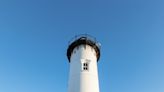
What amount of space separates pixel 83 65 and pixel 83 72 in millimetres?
1108

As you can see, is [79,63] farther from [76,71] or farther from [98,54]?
[98,54]

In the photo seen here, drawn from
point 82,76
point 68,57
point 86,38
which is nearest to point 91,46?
point 86,38

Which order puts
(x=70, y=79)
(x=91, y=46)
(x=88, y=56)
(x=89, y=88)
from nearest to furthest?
(x=89, y=88), (x=70, y=79), (x=88, y=56), (x=91, y=46)

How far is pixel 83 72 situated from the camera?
77.9 ft

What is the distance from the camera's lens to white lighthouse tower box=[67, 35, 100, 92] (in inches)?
894

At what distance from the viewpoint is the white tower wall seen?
22556mm

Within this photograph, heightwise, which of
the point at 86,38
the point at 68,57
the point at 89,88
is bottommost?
the point at 89,88

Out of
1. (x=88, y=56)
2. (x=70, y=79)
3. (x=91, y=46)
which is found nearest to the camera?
(x=70, y=79)

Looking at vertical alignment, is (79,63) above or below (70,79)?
above

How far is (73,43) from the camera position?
2788 cm

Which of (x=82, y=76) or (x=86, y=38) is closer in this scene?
(x=82, y=76)

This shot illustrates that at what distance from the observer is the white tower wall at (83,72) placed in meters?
22.6

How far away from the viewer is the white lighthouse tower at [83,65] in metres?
22.7

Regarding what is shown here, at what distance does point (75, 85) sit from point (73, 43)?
283 inches
